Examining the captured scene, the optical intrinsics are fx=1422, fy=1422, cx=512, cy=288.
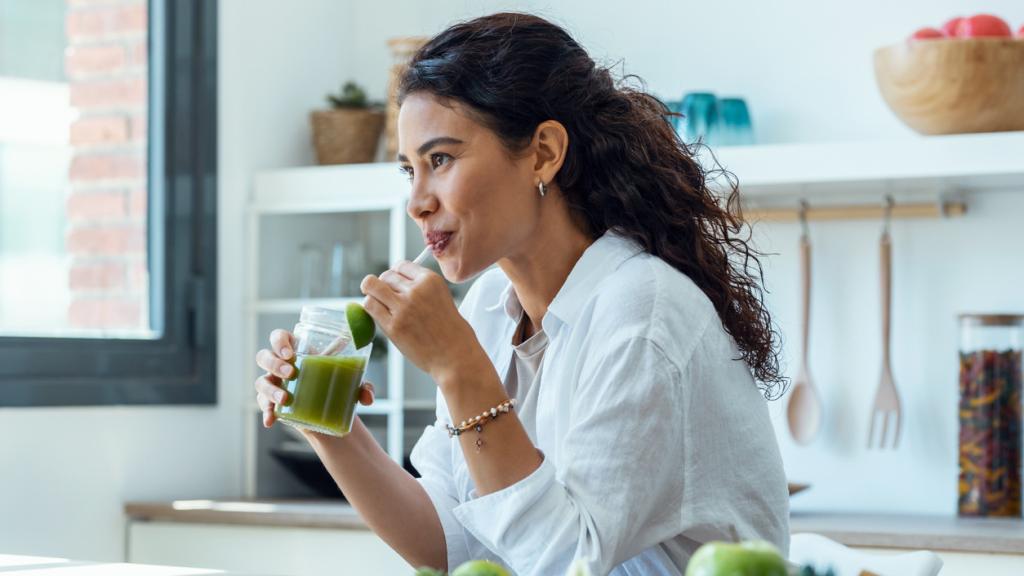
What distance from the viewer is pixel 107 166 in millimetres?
3000

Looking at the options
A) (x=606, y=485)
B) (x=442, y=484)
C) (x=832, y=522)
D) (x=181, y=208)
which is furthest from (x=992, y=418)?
(x=181, y=208)

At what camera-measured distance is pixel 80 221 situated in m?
2.93

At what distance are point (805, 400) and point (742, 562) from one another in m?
2.19

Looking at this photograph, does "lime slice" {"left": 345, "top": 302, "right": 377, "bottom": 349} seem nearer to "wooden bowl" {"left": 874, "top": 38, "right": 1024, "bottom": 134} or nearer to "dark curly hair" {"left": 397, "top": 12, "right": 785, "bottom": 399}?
"dark curly hair" {"left": 397, "top": 12, "right": 785, "bottom": 399}

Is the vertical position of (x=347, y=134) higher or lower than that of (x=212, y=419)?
higher

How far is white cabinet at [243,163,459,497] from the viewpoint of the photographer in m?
3.10

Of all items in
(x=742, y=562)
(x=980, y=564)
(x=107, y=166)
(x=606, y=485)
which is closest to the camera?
(x=742, y=562)

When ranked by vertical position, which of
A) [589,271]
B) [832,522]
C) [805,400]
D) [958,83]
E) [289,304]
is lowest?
[832,522]

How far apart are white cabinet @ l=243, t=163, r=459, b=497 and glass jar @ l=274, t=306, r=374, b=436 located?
1.59 m

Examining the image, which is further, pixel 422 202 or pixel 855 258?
pixel 855 258

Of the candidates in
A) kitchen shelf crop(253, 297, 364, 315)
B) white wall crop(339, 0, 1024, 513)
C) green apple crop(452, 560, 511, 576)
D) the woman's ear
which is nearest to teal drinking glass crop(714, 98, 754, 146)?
white wall crop(339, 0, 1024, 513)

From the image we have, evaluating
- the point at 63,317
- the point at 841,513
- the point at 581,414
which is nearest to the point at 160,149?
the point at 63,317

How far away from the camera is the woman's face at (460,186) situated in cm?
148

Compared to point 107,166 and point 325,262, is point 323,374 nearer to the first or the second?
point 107,166
